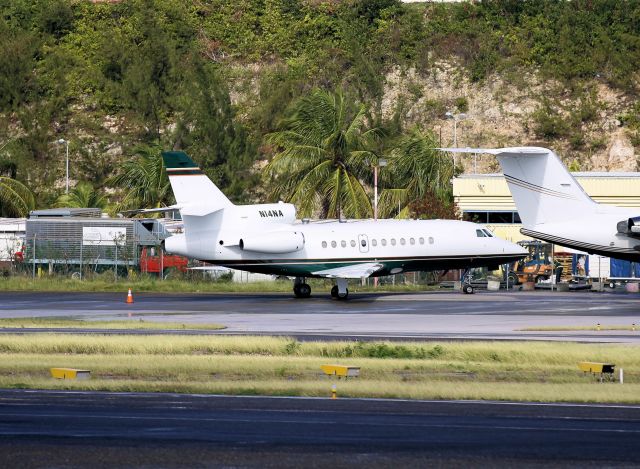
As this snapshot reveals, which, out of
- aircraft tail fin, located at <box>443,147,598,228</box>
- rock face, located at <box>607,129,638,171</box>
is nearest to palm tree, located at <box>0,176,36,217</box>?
A: rock face, located at <box>607,129,638,171</box>

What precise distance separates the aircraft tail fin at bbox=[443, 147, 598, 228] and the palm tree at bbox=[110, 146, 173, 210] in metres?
37.6

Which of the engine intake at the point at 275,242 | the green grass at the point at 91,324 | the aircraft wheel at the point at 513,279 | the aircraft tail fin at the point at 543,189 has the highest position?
the aircraft tail fin at the point at 543,189

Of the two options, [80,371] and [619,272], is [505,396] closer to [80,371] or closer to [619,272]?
[80,371]

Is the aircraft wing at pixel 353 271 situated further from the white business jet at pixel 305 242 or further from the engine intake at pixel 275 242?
the engine intake at pixel 275 242

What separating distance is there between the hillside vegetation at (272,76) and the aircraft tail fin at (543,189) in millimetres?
42570

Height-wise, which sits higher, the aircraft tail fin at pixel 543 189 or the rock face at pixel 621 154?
the rock face at pixel 621 154

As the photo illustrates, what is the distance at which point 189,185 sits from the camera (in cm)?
5100

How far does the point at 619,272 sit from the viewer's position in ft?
209

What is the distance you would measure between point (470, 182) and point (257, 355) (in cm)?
4342

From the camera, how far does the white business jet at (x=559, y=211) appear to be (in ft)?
155

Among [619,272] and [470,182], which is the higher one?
[470,182]

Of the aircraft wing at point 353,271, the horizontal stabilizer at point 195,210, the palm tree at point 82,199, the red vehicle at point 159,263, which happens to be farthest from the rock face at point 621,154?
the horizontal stabilizer at point 195,210

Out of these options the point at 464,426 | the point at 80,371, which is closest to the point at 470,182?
the point at 80,371

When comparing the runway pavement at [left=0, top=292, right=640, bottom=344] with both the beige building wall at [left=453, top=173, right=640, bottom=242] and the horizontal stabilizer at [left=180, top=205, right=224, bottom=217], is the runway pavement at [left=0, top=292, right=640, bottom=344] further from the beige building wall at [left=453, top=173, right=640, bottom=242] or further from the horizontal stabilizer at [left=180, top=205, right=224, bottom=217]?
the beige building wall at [left=453, top=173, right=640, bottom=242]
